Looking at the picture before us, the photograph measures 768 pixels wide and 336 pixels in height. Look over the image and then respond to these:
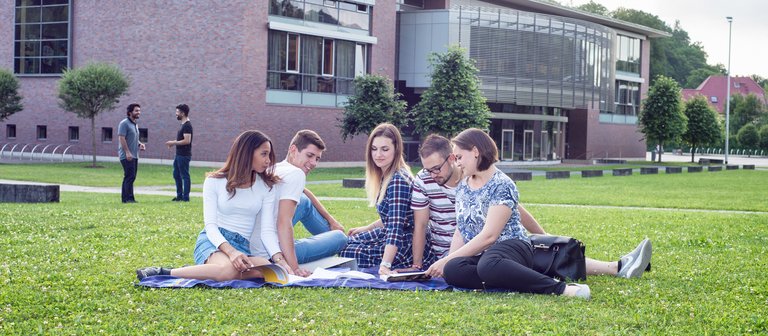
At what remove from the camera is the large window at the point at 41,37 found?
44.5 metres

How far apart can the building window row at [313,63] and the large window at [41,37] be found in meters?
11.0

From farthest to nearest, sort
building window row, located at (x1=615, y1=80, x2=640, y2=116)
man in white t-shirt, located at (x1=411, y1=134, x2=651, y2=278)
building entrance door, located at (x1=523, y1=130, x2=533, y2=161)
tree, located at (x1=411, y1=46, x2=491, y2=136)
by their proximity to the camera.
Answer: building window row, located at (x1=615, y1=80, x2=640, y2=116) < building entrance door, located at (x1=523, y1=130, x2=533, y2=161) < tree, located at (x1=411, y1=46, x2=491, y2=136) < man in white t-shirt, located at (x1=411, y1=134, x2=651, y2=278)

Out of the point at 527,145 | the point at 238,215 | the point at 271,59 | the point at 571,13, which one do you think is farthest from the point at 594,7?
the point at 238,215

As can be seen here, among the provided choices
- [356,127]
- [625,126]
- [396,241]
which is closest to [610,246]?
[396,241]

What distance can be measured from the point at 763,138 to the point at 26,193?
8695 centimetres

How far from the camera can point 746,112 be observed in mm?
97812

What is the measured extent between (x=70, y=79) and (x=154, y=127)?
17.0 feet

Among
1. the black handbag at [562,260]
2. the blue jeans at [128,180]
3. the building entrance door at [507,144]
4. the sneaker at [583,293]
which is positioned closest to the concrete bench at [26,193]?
the blue jeans at [128,180]

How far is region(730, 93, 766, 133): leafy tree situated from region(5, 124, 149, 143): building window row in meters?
73.7

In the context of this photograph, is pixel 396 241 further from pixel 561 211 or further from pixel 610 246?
pixel 561 211

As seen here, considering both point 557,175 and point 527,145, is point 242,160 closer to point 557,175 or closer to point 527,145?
point 557,175

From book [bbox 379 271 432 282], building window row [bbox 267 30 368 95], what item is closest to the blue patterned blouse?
book [bbox 379 271 432 282]

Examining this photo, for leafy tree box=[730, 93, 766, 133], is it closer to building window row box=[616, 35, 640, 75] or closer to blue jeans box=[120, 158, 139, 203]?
building window row box=[616, 35, 640, 75]

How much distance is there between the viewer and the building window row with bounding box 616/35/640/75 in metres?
67.0
